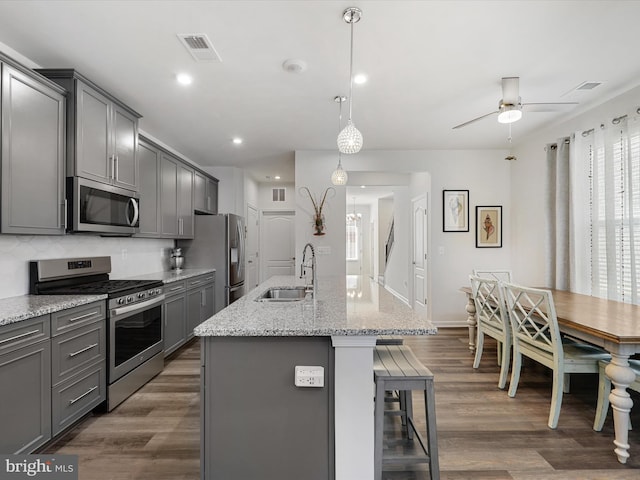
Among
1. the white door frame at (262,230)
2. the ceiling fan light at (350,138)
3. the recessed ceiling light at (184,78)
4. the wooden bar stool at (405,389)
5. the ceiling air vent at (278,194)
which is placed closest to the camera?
the wooden bar stool at (405,389)

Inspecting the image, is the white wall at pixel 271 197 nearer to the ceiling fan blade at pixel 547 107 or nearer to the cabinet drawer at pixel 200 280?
the cabinet drawer at pixel 200 280

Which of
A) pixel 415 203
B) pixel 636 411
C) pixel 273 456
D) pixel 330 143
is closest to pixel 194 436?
pixel 273 456

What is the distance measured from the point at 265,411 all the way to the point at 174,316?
251 cm

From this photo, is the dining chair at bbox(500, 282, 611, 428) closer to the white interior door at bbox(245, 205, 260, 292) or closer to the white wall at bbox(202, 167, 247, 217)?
the white wall at bbox(202, 167, 247, 217)

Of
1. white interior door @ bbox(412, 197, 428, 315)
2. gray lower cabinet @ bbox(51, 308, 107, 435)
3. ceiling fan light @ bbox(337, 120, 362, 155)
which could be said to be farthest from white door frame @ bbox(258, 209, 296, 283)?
ceiling fan light @ bbox(337, 120, 362, 155)

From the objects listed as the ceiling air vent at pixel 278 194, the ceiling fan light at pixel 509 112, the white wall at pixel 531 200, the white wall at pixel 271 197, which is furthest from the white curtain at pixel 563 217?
the ceiling air vent at pixel 278 194

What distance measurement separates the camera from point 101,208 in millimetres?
2676

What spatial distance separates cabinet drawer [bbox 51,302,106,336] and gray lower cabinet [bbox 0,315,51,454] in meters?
0.06

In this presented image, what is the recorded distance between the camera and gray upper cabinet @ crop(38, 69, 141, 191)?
2.39m

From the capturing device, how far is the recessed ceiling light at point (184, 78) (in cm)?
267

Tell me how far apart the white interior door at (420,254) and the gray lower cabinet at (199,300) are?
319 cm

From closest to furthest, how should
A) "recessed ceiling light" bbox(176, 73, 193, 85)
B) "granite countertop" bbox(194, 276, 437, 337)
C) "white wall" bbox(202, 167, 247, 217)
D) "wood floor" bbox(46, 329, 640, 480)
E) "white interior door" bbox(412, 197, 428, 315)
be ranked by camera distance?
1. "granite countertop" bbox(194, 276, 437, 337)
2. "wood floor" bbox(46, 329, 640, 480)
3. "recessed ceiling light" bbox(176, 73, 193, 85)
4. "white interior door" bbox(412, 197, 428, 315)
5. "white wall" bbox(202, 167, 247, 217)

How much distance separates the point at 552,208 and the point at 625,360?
2433mm

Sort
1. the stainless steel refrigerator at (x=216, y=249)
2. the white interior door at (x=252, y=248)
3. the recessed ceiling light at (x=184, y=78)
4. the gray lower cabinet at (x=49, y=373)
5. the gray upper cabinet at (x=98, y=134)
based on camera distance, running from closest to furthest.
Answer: the gray lower cabinet at (x=49, y=373)
the gray upper cabinet at (x=98, y=134)
the recessed ceiling light at (x=184, y=78)
the stainless steel refrigerator at (x=216, y=249)
the white interior door at (x=252, y=248)
